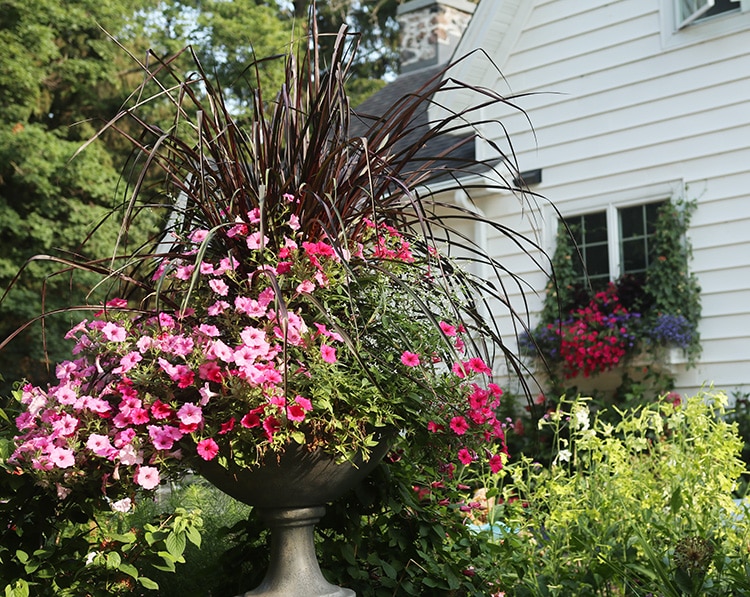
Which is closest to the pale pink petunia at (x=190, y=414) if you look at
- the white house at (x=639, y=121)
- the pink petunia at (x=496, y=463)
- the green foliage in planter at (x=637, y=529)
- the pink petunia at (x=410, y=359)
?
the pink petunia at (x=410, y=359)

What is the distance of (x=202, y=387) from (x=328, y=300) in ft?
1.34

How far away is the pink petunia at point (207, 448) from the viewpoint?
1.83 meters

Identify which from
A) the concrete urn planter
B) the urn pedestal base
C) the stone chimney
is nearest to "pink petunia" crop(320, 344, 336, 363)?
the concrete urn planter

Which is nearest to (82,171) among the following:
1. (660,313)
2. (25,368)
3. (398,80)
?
(25,368)

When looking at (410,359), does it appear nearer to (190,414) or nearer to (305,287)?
(305,287)

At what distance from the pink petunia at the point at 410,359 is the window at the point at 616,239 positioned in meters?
4.35

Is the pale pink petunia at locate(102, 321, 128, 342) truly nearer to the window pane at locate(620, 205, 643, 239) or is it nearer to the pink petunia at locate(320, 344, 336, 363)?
the pink petunia at locate(320, 344, 336, 363)

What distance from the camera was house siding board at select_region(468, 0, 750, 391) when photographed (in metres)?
5.80

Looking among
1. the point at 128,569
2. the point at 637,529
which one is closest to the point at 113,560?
the point at 128,569

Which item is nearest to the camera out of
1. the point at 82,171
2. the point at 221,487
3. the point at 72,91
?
the point at 221,487

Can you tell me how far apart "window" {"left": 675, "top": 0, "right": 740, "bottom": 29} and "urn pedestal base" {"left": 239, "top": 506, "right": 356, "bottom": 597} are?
16.9 feet

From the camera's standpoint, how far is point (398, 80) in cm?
1018

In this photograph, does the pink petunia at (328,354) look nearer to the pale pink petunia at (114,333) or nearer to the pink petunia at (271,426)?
the pink petunia at (271,426)

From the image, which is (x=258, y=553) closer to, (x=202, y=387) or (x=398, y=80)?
(x=202, y=387)
